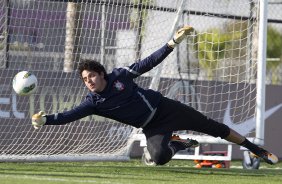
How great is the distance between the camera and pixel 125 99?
9219mm

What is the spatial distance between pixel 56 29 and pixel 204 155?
3.11 meters

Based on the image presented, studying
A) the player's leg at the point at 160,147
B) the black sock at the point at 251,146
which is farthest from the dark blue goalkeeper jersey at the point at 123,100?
the black sock at the point at 251,146

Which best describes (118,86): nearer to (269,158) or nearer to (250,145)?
(250,145)

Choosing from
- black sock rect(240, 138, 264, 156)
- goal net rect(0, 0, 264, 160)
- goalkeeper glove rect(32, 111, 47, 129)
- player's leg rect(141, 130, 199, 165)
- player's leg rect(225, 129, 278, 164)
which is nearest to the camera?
goalkeeper glove rect(32, 111, 47, 129)

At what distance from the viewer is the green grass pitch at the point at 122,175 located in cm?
941

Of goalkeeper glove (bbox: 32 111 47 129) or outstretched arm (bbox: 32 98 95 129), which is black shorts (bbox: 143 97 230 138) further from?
goalkeeper glove (bbox: 32 111 47 129)

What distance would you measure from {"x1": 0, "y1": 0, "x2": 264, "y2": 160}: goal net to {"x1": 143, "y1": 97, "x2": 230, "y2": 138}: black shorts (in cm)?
309

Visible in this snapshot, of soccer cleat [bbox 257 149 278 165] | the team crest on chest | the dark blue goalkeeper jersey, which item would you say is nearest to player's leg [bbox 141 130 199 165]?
the dark blue goalkeeper jersey

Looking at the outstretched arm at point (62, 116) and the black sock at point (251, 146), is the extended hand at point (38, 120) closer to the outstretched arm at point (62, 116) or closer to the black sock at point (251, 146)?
the outstretched arm at point (62, 116)

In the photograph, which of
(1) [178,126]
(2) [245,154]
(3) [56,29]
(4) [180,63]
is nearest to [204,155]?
(2) [245,154]

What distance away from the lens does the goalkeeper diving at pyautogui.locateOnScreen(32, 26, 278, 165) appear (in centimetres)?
902

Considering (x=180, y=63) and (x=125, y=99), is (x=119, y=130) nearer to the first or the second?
(x=180, y=63)

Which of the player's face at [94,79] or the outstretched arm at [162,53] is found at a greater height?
the outstretched arm at [162,53]

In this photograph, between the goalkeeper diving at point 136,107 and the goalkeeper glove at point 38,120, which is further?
the goalkeeper diving at point 136,107
